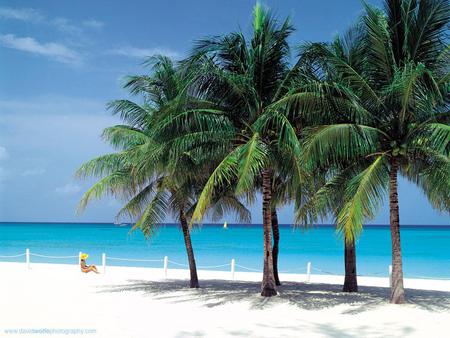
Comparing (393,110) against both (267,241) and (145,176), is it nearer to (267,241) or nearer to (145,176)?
(267,241)

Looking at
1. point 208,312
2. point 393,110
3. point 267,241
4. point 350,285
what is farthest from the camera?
point 350,285

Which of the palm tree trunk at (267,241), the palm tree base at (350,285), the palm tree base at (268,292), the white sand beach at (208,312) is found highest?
the palm tree trunk at (267,241)

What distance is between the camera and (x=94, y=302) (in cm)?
1422

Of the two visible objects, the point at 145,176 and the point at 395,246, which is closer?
the point at 395,246

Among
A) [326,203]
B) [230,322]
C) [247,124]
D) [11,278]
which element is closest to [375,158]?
[326,203]

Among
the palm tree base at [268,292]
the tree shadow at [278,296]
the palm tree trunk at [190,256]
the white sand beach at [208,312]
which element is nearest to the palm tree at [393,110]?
the tree shadow at [278,296]

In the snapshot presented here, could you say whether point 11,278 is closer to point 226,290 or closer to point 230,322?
point 226,290

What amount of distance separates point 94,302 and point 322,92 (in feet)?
25.9

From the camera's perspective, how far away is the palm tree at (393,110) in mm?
12641

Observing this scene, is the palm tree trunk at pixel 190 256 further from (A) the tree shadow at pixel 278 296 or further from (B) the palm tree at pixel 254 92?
(B) the palm tree at pixel 254 92

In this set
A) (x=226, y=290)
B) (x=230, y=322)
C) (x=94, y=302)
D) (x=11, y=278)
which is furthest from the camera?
(x=11, y=278)

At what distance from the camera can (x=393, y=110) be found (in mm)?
13344

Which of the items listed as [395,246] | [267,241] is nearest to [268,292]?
[267,241]

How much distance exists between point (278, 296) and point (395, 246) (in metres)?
3.47
